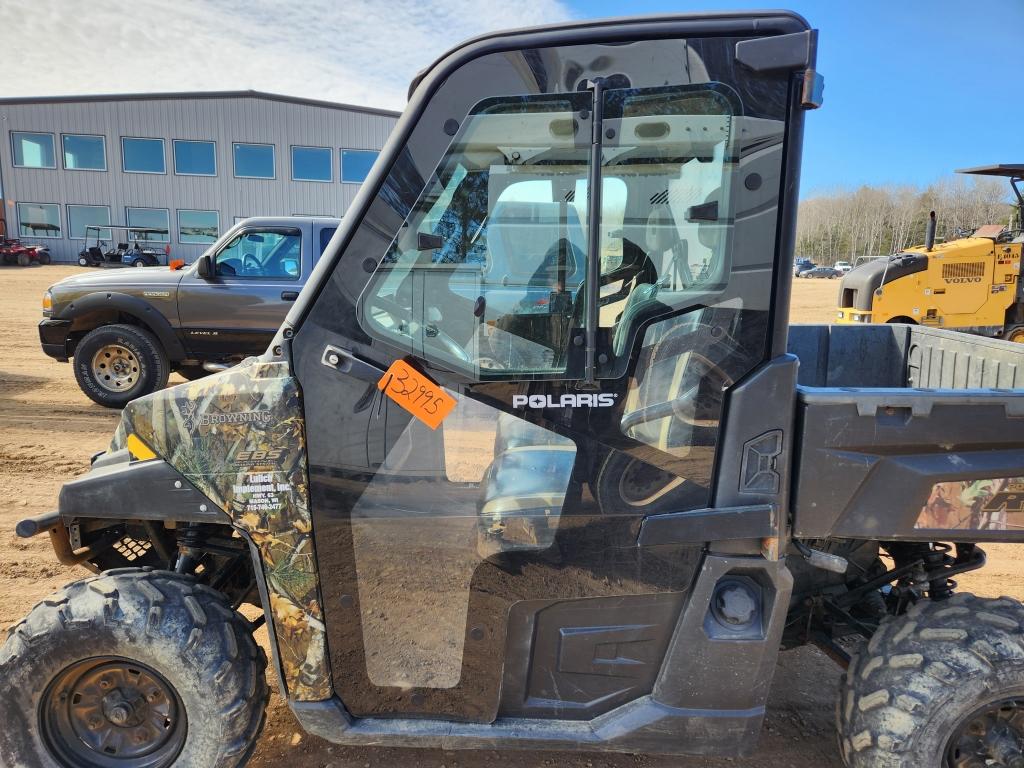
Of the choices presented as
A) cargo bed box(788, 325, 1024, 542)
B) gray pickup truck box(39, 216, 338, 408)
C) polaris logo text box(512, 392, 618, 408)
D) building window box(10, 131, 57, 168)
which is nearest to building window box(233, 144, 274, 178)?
building window box(10, 131, 57, 168)

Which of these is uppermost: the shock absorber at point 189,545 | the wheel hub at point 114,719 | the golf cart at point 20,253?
the golf cart at point 20,253

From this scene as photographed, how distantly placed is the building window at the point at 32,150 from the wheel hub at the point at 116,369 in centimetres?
3341

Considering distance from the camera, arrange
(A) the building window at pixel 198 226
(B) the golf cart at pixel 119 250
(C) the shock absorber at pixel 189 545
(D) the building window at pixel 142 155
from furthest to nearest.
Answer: (A) the building window at pixel 198 226 < (D) the building window at pixel 142 155 < (B) the golf cart at pixel 119 250 < (C) the shock absorber at pixel 189 545

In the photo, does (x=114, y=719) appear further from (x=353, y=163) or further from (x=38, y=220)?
(x=38, y=220)

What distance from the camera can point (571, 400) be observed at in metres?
2.04

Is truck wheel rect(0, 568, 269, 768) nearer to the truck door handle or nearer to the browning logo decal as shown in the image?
the truck door handle

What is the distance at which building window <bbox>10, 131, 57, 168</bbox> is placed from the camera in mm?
34500

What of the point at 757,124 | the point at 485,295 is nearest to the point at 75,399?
the point at 485,295

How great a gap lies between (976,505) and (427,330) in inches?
68.3

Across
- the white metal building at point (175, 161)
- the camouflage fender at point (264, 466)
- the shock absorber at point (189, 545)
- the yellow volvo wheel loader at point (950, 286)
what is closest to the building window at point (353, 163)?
the white metal building at point (175, 161)

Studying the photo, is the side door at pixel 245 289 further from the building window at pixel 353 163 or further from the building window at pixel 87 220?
the building window at pixel 87 220

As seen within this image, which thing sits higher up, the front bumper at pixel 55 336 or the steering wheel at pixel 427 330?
the steering wheel at pixel 427 330

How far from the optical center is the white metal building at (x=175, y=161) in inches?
1315

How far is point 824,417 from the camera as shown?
204 cm
